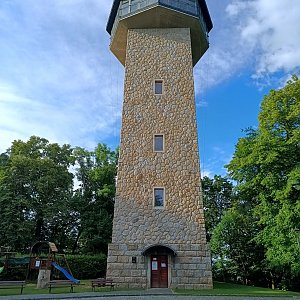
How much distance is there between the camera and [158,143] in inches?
657

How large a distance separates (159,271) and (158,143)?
19.8ft

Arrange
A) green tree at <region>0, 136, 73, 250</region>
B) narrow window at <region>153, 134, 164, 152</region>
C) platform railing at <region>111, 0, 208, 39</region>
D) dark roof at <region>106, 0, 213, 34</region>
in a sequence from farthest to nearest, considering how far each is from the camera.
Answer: green tree at <region>0, 136, 73, 250</region> → dark roof at <region>106, 0, 213, 34</region> → platform railing at <region>111, 0, 208, 39</region> → narrow window at <region>153, 134, 164, 152</region>

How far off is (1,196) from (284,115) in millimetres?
17634

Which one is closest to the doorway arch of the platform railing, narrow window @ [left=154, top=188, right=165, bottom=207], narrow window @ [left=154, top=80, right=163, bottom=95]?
narrow window @ [left=154, top=188, right=165, bottom=207]

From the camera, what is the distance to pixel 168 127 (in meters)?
16.9

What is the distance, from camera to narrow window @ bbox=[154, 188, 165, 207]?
15.5 m

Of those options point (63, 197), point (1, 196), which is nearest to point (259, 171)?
point (63, 197)

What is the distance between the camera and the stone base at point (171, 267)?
14.2m

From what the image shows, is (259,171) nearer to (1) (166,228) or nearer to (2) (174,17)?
(1) (166,228)

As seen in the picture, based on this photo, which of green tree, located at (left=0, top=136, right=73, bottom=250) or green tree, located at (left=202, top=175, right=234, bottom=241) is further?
green tree, located at (left=202, top=175, right=234, bottom=241)

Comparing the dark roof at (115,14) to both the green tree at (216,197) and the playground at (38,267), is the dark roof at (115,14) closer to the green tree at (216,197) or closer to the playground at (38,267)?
the green tree at (216,197)

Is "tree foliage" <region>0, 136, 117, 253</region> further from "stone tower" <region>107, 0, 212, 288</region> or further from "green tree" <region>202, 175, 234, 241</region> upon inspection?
"stone tower" <region>107, 0, 212, 288</region>

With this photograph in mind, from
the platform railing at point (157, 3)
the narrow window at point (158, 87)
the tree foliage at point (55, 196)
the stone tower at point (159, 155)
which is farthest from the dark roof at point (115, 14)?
the tree foliage at point (55, 196)

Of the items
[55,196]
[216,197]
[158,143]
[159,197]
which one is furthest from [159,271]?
[216,197]
